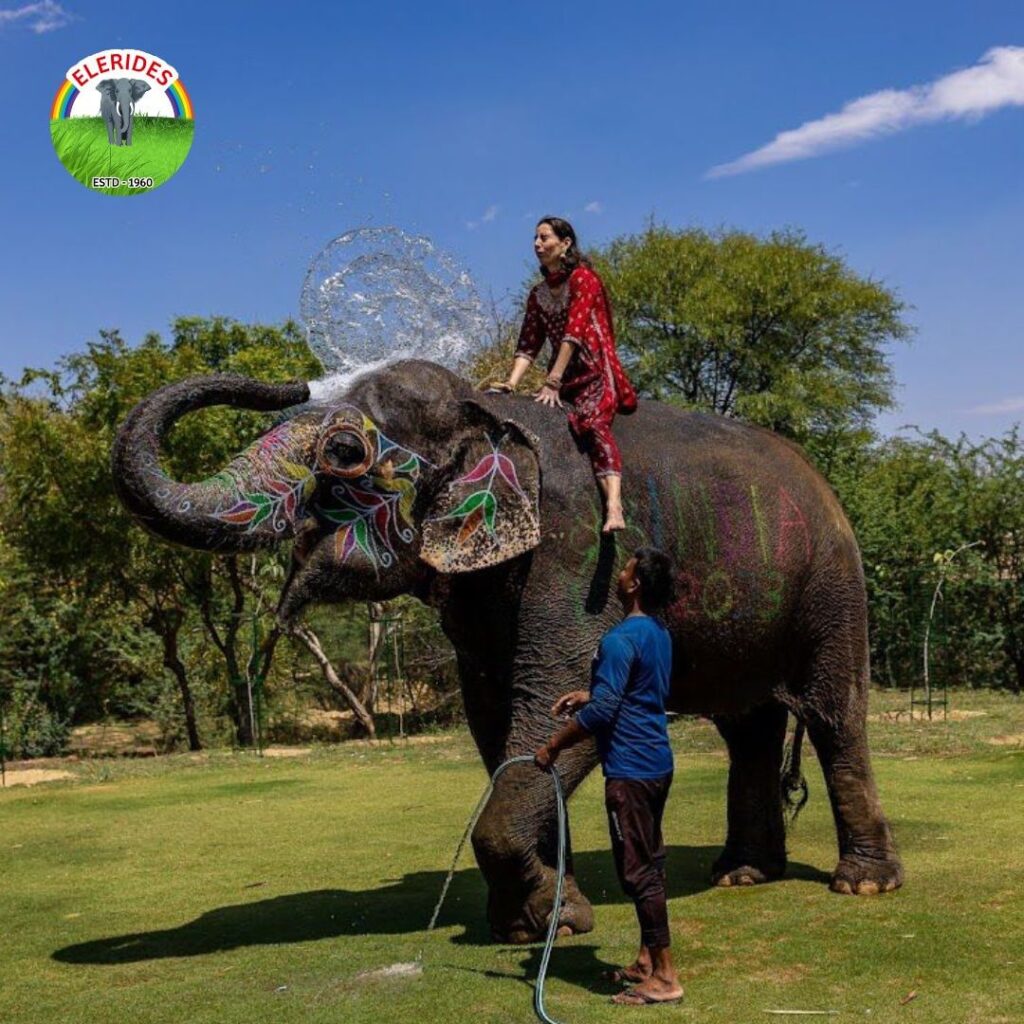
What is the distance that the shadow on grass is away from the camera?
6336 millimetres

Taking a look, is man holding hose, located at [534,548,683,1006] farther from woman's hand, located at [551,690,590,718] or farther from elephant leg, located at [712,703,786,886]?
elephant leg, located at [712,703,786,886]

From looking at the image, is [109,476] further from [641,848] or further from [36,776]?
[641,848]

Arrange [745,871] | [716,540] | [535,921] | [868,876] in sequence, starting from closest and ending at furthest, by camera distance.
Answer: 1. [535,921]
2. [716,540]
3. [868,876]
4. [745,871]

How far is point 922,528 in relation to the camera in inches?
896

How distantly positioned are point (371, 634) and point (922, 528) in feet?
31.7

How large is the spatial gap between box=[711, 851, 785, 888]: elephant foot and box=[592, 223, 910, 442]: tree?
27.8 metres

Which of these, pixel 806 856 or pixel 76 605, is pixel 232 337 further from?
pixel 806 856

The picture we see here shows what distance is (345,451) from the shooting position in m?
5.96

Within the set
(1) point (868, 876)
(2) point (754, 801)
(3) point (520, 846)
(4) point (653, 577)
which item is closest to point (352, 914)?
(3) point (520, 846)

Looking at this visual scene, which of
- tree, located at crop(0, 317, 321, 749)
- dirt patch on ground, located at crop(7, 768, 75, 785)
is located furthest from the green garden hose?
tree, located at crop(0, 317, 321, 749)

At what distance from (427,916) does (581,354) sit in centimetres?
287

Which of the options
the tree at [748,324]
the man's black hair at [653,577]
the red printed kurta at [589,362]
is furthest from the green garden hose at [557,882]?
the tree at [748,324]

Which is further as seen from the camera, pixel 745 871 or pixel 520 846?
pixel 745 871

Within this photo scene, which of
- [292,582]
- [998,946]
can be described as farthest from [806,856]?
[292,582]
